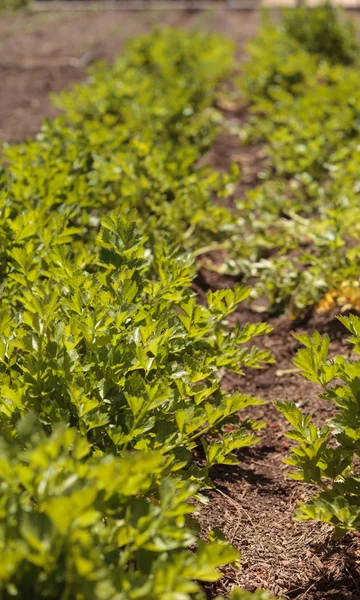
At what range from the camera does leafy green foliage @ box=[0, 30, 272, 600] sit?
5.31ft

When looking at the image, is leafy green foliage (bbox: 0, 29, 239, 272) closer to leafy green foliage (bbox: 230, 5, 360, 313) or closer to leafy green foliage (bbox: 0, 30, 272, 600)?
leafy green foliage (bbox: 0, 30, 272, 600)

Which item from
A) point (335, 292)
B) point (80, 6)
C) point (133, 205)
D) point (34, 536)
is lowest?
point (80, 6)

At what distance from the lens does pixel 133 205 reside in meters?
4.25

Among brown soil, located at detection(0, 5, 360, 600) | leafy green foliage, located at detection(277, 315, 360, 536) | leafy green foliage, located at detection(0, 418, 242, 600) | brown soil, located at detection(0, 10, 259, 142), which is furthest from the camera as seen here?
brown soil, located at detection(0, 10, 259, 142)

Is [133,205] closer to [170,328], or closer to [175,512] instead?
[170,328]

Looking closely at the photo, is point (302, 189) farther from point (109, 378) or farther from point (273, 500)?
point (109, 378)

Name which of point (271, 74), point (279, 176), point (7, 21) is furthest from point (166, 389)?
point (7, 21)

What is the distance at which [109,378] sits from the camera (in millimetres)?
2340

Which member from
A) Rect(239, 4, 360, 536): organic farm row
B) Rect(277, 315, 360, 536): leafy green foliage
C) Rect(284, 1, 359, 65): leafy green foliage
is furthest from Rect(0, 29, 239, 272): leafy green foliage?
Rect(284, 1, 359, 65): leafy green foliage

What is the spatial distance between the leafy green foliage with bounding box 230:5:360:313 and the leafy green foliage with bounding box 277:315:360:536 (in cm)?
148

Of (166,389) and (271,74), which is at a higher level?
(166,389)

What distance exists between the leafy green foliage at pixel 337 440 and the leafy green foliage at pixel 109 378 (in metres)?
0.21

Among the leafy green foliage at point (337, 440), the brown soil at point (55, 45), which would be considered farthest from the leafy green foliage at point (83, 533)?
the brown soil at point (55, 45)

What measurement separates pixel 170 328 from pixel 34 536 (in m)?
1.07
